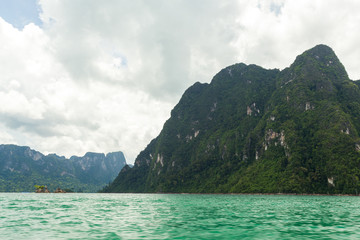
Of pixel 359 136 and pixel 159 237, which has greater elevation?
pixel 359 136

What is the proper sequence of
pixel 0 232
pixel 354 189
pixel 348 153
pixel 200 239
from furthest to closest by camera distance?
pixel 348 153, pixel 354 189, pixel 0 232, pixel 200 239

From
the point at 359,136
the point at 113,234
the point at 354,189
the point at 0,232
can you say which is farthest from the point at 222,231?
the point at 359,136

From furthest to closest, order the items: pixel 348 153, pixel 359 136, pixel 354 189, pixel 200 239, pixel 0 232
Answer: pixel 359 136, pixel 348 153, pixel 354 189, pixel 0 232, pixel 200 239

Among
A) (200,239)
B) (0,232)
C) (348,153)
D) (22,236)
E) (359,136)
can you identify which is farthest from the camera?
(359,136)

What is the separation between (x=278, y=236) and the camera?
1998cm

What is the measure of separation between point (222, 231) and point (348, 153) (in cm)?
18802

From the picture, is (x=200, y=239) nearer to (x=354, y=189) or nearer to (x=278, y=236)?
(x=278, y=236)

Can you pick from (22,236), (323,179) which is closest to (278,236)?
(22,236)

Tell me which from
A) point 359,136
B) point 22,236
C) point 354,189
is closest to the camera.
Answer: point 22,236

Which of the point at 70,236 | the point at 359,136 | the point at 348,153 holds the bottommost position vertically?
the point at 70,236

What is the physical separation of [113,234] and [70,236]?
11.2 ft

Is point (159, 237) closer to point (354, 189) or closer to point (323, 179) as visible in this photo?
point (354, 189)

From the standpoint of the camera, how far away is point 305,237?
19562 millimetres

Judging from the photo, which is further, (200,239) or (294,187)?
(294,187)
